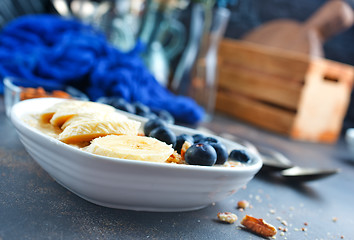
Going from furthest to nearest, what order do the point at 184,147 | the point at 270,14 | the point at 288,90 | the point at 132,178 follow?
the point at 270,14, the point at 288,90, the point at 184,147, the point at 132,178

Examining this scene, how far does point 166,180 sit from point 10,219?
0.54 ft

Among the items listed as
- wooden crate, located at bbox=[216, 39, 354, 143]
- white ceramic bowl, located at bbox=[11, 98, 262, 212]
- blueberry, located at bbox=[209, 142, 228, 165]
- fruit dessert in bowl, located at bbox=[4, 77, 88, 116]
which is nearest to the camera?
white ceramic bowl, located at bbox=[11, 98, 262, 212]

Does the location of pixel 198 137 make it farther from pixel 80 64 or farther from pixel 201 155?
pixel 80 64

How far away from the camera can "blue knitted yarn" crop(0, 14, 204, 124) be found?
1039 millimetres

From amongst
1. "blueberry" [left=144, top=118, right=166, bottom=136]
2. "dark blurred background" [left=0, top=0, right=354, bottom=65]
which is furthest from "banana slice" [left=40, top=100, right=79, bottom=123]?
"dark blurred background" [left=0, top=0, right=354, bottom=65]

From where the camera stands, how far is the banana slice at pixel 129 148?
0.38m

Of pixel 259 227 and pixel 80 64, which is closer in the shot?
pixel 259 227

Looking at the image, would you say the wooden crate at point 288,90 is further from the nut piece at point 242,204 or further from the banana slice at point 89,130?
the banana slice at point 89,130

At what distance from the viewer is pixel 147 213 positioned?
0.43 metres

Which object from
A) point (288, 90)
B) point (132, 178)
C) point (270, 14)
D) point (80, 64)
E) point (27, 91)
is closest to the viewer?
point (132, 178)

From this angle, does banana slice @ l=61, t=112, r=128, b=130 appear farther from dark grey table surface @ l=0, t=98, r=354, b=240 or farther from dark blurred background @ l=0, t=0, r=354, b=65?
dark blurred background @ l=0, t=0, r=354, b=65

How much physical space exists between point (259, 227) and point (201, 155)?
11 cm

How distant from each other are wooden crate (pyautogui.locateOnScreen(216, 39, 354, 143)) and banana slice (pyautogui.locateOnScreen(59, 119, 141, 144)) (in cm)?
92

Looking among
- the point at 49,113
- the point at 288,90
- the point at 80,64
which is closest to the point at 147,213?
the point at 49,113
